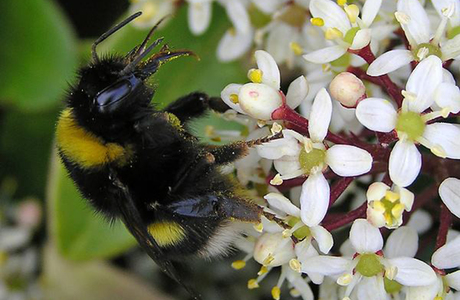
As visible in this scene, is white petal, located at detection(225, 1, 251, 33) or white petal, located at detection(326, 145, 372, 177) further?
white petal, located at detection(225, 1, 251, 33)

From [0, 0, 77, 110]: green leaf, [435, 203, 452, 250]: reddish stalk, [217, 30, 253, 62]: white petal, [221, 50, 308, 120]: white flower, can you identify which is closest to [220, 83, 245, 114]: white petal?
[221, 50, 308, 120]: white flower

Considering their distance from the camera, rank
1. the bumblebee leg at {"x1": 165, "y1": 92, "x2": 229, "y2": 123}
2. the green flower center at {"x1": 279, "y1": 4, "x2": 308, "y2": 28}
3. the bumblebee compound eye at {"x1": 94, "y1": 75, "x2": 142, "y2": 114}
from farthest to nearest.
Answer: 1. the green flower center at {"x1": 279, "y1": 4, "x2": 308, "y2": 28}
2. the bumblebee leg at {"x1": 165, "y1": 92, "x2": 229, "y2": 123}
3. the bumblebee compound eye at {"x1": 94, "y1": 75, "x2": 142, "y2": 114}

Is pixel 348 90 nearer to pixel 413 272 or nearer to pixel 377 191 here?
pixel 377 191

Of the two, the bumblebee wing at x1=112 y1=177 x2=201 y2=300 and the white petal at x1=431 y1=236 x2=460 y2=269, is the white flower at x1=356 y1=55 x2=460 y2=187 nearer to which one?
the white petal at x1=431 y1=236 x2=460 y2=269

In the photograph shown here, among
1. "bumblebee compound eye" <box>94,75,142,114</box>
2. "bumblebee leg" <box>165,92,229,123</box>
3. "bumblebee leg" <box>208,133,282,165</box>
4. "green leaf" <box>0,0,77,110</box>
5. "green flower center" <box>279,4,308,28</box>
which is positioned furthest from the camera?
"green leaf" <box>0,0,77,110</box>

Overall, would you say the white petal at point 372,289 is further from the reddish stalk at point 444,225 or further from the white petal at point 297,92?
the white petal at point 297,92

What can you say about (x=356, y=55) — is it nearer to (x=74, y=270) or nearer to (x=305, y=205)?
(x=305, y=205)

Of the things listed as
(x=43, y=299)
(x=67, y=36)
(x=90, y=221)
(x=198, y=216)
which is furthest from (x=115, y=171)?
(x=43, y=299)
